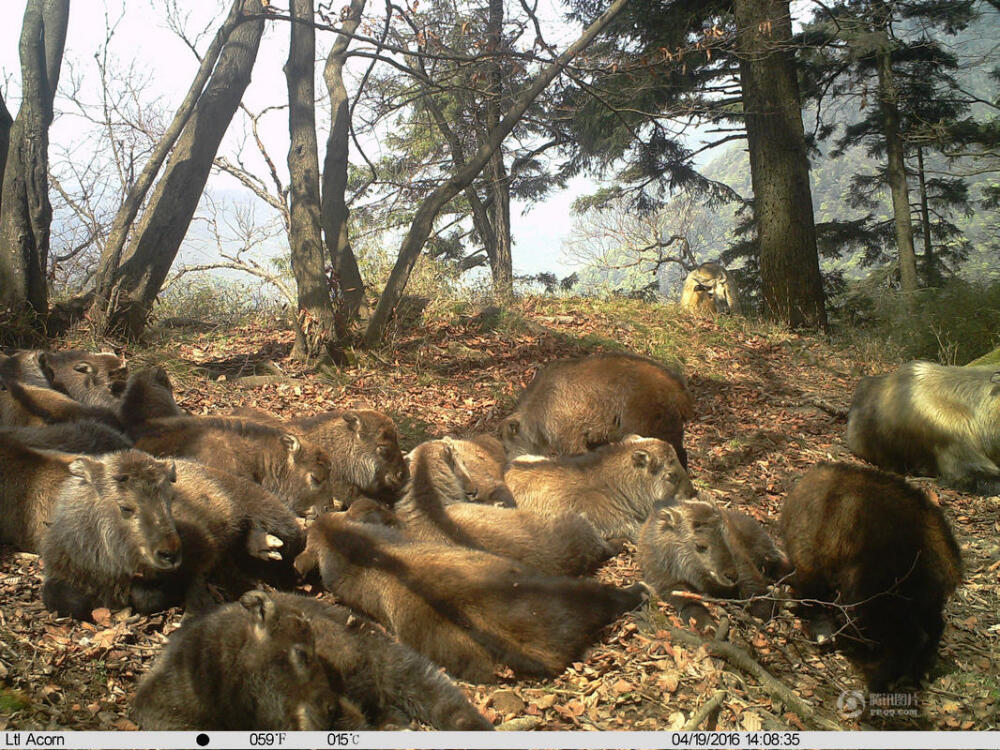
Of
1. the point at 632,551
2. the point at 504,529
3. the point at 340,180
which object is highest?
the point at 340,180

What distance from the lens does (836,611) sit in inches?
183

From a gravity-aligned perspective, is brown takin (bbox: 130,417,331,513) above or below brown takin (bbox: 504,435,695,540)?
above

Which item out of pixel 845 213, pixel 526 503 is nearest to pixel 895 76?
pixel 526 503

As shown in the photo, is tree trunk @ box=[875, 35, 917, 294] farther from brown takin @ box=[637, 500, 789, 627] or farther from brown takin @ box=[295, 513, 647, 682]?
brown takin @ box=[295, 513, 647, 682]

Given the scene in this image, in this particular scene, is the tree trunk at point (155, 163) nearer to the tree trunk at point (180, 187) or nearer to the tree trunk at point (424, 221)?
the tree trunk at point (180, 187)

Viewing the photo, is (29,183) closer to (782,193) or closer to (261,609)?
(261,609)

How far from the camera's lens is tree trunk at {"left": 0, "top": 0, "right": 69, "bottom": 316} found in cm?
886

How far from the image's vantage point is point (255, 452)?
5.77 m

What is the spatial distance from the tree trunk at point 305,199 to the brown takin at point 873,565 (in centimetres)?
616

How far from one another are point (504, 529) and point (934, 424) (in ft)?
15.4

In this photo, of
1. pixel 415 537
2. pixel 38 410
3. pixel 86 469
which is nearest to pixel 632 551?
pixel 415 537

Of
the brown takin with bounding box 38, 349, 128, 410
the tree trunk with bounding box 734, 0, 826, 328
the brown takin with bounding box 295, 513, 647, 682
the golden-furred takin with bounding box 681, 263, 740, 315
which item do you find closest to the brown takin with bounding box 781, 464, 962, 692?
the brown takin with bounding box 295, 513, 647, 682

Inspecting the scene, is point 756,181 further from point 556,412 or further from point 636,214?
point 556,412

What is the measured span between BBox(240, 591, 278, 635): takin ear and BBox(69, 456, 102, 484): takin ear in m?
1.52
